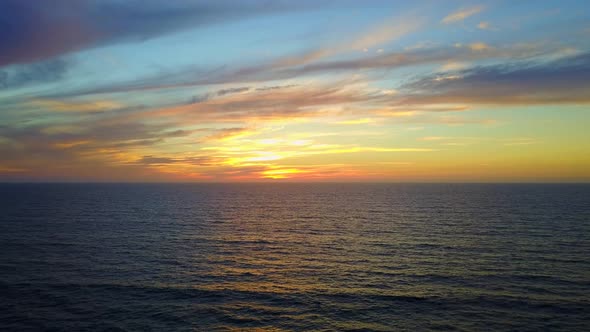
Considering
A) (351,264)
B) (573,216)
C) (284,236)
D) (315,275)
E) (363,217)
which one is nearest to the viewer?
(315,275)

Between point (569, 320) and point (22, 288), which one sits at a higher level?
point (22, 288)

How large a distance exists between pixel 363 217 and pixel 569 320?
7687 cm

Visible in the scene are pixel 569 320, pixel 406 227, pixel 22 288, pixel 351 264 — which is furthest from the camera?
pixel 406 227

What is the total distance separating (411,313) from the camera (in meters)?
37.2

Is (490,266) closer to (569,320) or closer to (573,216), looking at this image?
(569,320)

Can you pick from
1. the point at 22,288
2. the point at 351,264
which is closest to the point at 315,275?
the point at 351,264

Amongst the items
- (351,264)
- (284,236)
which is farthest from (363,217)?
(351,264)

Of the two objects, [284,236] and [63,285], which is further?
[284,236]

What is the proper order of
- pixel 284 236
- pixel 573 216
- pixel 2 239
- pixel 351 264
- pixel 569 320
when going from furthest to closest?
pixel 573 216 < pixel 284 236 < pixel 2 239 < pixel 351 264 < pixel 569 320

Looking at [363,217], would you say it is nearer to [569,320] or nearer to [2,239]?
[569,320]

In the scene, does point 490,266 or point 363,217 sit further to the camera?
point 363,217

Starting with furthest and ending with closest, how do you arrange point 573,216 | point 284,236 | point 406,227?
1. point 573,216
2. point 406,227
3. point 284,236

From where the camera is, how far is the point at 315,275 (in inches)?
1999

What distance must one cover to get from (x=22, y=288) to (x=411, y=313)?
4409 cm
